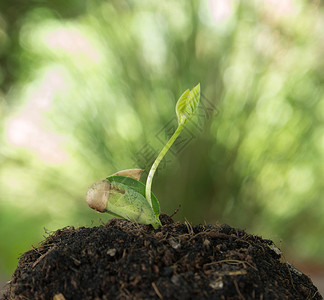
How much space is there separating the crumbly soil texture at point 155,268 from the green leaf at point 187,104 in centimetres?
11

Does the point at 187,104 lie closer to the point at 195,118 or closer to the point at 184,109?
the point at 184,109

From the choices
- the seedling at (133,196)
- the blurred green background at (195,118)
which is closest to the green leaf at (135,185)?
the seedling at (133,196)

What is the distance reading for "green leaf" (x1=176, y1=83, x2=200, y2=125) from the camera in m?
0.43

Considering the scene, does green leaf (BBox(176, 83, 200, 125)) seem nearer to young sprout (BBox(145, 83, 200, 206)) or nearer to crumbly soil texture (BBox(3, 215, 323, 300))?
young sprout (BBox(145, 83, 200, 206))

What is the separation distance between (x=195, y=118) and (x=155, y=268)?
56cm

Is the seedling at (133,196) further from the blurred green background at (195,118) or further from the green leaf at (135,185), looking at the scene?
the blurred green background at (195,118)

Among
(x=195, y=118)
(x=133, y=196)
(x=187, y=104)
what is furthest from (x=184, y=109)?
(x=195, y=118)

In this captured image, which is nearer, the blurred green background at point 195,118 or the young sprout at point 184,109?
the young sprout at point 184,109

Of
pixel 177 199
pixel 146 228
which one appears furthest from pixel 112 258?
pixel 177 199

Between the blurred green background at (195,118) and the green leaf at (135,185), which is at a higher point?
the blurred green background at (195,118)

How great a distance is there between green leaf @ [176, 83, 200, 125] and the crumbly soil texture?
0.11 m

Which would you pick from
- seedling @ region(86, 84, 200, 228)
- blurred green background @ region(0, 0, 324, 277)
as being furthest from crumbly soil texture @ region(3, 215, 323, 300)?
blurred green background @ region(0, 0, 324, 277)

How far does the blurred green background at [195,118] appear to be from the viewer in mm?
878

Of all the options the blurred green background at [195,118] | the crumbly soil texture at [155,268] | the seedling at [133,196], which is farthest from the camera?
the blurred green background at [195,118]
